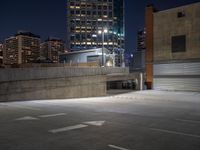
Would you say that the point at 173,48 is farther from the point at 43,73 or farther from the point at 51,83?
the point at 43,73

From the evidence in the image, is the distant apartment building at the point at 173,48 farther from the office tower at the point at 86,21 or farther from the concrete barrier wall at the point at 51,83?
the office tower at the point at 86,21

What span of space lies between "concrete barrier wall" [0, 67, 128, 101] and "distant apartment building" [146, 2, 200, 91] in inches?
495

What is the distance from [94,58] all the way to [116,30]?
13754 cm


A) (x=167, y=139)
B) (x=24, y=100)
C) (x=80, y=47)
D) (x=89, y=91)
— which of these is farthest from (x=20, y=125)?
(x=80, y=47)

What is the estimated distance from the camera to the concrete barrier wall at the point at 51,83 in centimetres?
2205

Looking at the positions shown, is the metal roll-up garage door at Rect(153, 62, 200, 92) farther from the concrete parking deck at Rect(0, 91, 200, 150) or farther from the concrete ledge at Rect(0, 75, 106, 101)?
the concrete parking deck at Rect(0, 91, 200, 150)

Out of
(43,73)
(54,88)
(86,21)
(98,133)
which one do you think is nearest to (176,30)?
(54,88)

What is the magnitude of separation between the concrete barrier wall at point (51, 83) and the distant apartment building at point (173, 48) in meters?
12.6

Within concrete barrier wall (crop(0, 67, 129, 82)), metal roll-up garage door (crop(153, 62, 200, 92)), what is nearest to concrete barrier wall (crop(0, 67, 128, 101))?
concrete barrier wall (crop(0, 67, 129, 82))

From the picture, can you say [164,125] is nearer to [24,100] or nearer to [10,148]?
[10,148]

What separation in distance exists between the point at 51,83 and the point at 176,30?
24111mm

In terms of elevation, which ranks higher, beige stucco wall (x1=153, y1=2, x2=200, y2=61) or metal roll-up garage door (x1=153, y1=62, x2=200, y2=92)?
beige stucco wall (x1=153, y1=2, x2=200, y2=61)

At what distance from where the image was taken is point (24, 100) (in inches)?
914

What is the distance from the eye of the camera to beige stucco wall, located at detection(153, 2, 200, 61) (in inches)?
1458
